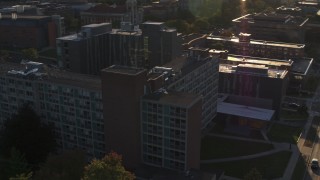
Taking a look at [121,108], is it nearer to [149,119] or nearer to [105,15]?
[149,119]

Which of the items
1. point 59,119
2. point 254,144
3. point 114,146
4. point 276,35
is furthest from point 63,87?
point 276,35

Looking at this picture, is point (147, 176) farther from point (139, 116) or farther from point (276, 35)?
point (276, 35)

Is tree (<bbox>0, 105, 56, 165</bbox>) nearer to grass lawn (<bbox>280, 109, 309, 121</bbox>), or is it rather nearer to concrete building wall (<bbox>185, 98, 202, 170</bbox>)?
concrete building wall (<bbox>185, 98, 202, 170</bbox>)

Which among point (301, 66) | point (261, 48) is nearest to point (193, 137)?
point (301, 66)

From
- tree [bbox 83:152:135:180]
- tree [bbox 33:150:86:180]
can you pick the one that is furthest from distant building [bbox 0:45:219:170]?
tree [bbox 83:152:135:180]

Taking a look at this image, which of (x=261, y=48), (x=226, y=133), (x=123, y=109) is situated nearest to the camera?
(x=123, y=109)

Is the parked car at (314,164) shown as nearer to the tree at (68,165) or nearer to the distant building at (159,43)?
the distant building at (159,43)

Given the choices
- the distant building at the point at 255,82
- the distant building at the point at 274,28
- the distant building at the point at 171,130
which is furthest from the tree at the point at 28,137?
the distant building at the point at 274,28
